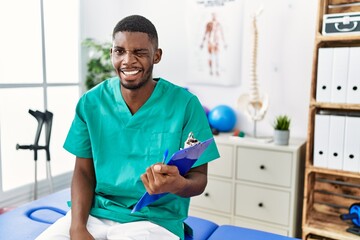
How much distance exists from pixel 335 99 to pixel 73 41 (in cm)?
209

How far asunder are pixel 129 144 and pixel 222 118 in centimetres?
127

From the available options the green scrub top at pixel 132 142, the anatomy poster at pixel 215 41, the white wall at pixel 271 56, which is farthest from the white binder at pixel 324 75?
the green scrub top at pixel 132 142

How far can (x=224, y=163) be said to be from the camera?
7.17ft

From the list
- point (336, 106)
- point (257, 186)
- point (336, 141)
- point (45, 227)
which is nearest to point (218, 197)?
point (257, 186)

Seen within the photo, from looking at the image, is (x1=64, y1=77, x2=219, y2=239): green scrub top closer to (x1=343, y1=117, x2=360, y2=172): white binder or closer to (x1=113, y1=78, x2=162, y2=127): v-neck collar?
(x1=113, y1=78, x2=162, y2=127): v-neck collar

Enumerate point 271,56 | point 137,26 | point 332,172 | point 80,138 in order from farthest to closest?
point 271,56 < point 332,172 < point 80,138 < point 137,26

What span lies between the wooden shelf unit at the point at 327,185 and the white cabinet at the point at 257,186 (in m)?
0.09

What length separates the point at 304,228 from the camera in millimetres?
1878

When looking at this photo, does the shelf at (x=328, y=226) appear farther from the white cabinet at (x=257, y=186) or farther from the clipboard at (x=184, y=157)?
the clipboard at (x=184, y=157)

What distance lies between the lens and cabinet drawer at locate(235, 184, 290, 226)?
2031 mm

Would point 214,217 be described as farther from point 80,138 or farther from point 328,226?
point 80,138

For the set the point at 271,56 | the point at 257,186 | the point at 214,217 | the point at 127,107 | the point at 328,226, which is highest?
the point at 271,56

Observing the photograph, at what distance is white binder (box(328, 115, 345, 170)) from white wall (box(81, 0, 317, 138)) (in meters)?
0.48

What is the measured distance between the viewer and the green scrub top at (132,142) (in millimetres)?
1151
